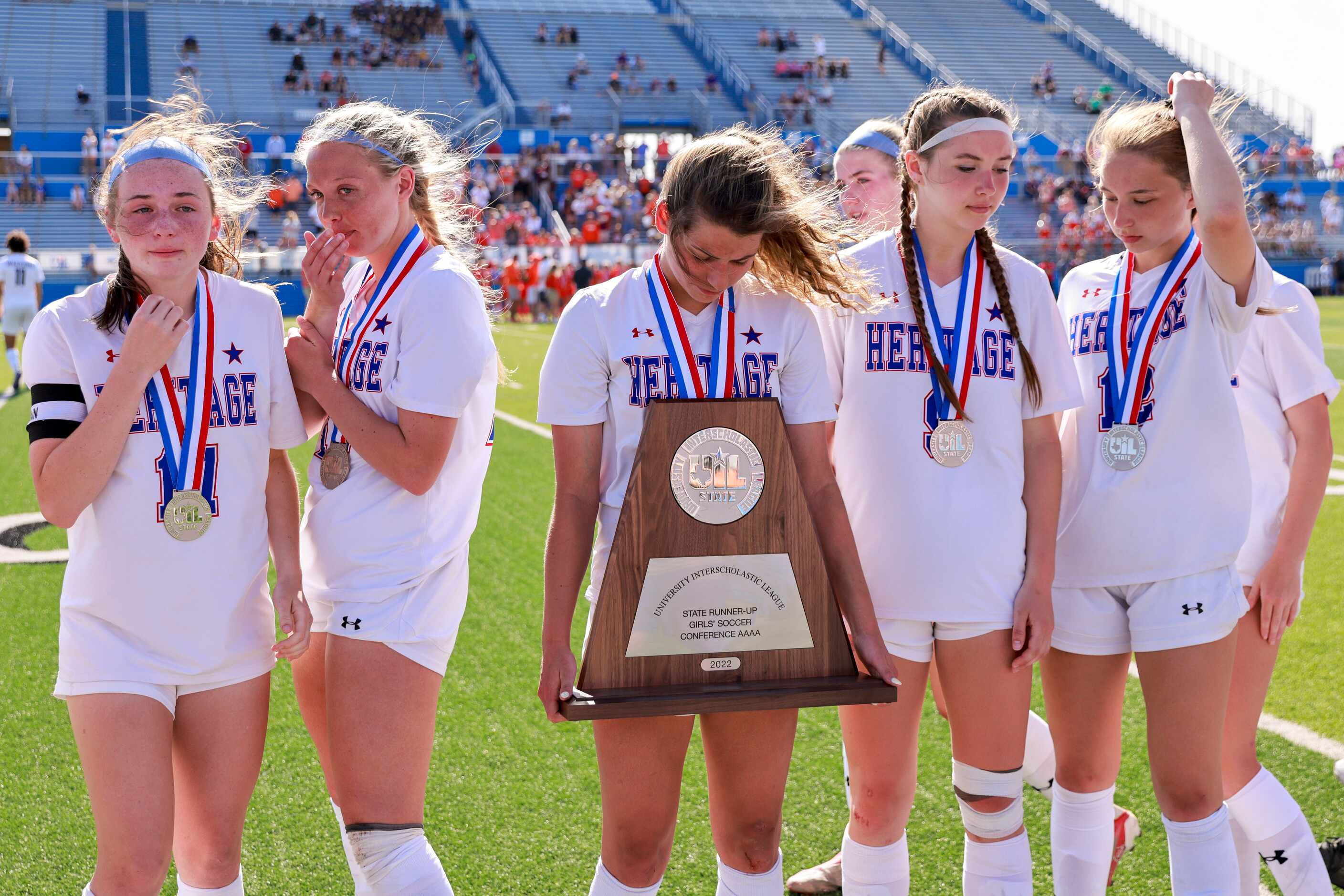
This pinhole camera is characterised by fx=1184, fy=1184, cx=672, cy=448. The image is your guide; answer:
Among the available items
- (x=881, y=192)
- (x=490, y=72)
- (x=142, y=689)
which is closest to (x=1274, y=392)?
(x=881, y=192)

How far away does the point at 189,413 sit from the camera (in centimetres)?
214

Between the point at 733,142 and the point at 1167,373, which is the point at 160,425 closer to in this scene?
the point at 733,142

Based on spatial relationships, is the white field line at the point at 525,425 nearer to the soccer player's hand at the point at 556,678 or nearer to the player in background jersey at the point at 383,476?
the player in background jersey at the point at 383,476

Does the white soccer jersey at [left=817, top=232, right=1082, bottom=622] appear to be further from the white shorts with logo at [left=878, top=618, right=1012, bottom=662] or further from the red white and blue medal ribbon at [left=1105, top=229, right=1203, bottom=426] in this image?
the red white and blue medal ribbon at [left=1105, top=229, right=1203, bottom=426]

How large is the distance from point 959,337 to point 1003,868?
→ 105cm

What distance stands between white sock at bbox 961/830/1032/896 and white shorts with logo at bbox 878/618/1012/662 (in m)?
0.40

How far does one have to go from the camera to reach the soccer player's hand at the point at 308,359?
2.23 metres

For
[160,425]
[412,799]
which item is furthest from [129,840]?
[160,425]

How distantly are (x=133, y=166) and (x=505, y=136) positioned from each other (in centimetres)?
2939

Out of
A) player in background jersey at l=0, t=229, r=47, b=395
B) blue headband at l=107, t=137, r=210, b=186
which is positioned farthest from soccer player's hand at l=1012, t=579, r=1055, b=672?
player in background jersey at l=0, t=229, r=47, b=395

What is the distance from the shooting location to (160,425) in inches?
83.1

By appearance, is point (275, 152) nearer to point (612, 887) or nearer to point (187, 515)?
point (187, 515)

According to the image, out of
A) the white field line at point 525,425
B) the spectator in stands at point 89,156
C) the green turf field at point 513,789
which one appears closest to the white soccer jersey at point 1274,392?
the green turf field at point 513,789

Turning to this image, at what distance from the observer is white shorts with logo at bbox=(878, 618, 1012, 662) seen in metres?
2.29
